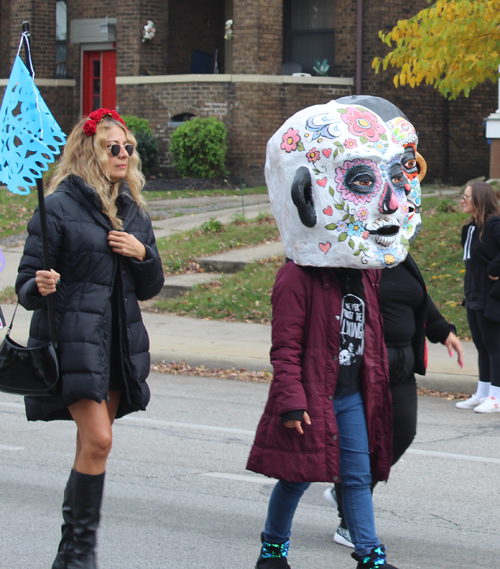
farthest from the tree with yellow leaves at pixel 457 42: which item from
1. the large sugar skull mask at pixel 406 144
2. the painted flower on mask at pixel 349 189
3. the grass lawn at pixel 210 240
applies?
the painted flower on mask at pixel 349 189

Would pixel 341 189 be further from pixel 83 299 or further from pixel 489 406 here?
pixel 489 406

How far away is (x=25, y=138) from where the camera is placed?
3617mm

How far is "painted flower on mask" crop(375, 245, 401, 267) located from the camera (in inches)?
144

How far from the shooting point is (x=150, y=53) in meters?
22.7

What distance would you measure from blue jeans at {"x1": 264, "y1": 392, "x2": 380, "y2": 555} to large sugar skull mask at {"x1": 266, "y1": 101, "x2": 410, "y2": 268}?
2.06 ft

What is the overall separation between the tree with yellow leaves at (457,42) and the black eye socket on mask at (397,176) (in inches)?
289

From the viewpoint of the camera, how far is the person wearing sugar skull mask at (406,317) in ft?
12.9

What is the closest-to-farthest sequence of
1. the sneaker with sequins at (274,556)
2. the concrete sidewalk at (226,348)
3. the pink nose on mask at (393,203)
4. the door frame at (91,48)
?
the pink nose on mask at (393,203) → the sneaker with sequins at (274,556) → the concrete sidewalk at (226,348) → the door frame at (91,48)

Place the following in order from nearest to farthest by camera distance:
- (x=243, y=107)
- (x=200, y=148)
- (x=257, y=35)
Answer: (x=200, y=148), (x=257, y=35), (x=243, y=107)

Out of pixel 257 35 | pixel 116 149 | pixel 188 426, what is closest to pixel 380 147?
pixel 116 149

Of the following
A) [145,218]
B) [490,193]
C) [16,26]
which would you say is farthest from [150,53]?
[145,218]

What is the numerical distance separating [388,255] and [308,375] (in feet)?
2.00

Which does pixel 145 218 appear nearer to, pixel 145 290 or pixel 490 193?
pixel 145 290

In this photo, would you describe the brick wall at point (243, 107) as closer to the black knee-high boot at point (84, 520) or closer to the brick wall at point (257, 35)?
the brick wall at point (257, 35)
